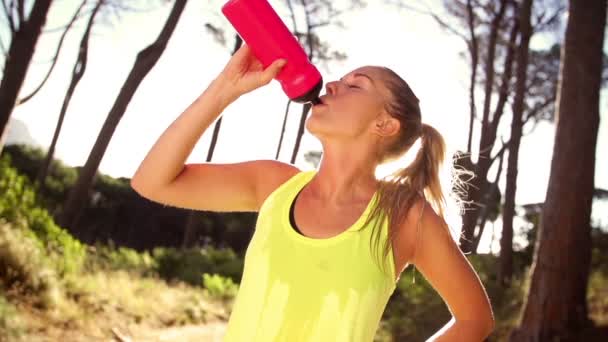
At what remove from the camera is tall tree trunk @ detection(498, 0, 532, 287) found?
8469 millimetres

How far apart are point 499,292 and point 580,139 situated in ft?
13.4

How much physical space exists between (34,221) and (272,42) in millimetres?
5223

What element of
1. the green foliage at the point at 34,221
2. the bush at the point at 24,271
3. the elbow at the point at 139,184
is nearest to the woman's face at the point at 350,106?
the elbow at the point at 139,184

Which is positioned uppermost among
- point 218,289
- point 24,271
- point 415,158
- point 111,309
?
point 415,158

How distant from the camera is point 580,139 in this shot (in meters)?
4.83

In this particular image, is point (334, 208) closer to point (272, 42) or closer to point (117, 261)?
point (272, 42)

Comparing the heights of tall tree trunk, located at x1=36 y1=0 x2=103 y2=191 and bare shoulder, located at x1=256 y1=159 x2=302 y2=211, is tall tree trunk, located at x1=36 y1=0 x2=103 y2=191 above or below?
above

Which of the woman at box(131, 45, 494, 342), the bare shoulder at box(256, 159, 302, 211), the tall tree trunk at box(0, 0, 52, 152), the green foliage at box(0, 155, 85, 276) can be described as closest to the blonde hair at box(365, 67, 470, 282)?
the woman at box(131, 45, 494, 342)

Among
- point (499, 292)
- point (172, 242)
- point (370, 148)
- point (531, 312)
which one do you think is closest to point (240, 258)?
point (172, 242)

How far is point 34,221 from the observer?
6027 mm

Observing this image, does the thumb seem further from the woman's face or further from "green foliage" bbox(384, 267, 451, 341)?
"green foliage" bbox(384, 267, 451, 341)

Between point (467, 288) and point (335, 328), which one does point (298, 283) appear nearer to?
point (335, 328)

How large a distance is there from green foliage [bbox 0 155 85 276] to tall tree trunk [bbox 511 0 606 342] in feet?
13.8

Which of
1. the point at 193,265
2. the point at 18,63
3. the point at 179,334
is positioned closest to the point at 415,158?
the point at 18,63
